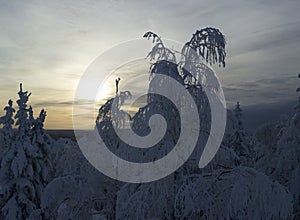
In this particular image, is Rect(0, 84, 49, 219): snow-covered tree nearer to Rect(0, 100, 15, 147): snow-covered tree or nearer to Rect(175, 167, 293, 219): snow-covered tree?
Rect(0, 100, 15, 147): snow-covered tree

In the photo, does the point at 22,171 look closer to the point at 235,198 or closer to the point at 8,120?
the point at 8,120

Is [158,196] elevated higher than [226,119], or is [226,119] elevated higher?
[226,119]

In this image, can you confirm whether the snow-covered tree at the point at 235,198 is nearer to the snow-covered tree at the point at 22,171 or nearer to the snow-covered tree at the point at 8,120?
the snow-covered tree at the point at 22,171

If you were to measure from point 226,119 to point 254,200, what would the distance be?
2.73 meters

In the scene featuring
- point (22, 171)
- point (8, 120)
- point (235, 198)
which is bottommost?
point (22, 171)

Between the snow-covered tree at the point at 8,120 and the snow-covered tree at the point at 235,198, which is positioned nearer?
the snow-covered tree at the point at 235,198

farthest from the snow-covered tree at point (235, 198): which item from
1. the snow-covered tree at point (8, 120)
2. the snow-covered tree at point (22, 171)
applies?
the snow-covered tree at point (8, 120)

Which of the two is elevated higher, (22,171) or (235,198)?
(235,198)

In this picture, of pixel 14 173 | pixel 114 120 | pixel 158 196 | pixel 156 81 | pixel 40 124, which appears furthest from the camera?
pixel 40 124

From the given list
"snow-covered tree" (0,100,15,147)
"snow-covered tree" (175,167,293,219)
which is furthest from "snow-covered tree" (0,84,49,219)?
"snow-covered tree" (175,167,293,219)

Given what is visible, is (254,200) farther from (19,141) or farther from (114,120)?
(19,141)

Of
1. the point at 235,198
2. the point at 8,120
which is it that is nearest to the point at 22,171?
the point at 8,120

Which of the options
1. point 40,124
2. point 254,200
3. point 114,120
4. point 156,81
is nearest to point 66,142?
point 40,124

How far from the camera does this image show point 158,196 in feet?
25.4
